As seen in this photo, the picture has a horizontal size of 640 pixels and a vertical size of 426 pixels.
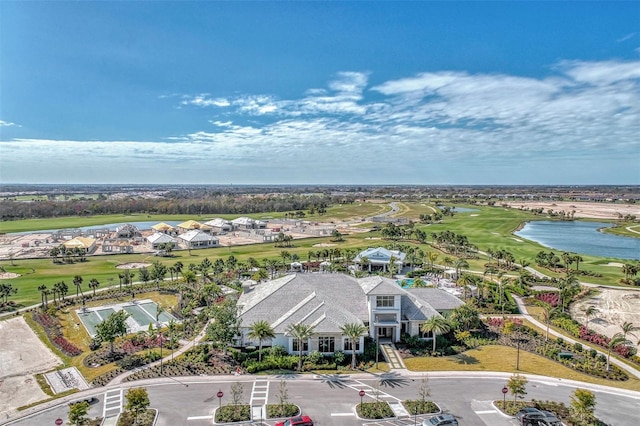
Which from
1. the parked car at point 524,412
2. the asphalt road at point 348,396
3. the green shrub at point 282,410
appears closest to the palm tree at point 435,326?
the asphalt road at point 348,396

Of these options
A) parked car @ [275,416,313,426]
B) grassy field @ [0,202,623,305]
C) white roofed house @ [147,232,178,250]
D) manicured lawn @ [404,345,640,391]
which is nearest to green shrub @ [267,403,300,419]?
parked car @ [275,416,313,426]

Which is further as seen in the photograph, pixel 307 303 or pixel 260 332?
pixel 307 303

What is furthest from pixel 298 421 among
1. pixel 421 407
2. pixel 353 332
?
pixel 353 332

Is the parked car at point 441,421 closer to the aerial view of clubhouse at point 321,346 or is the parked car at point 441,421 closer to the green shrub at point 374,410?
the aerial view of clubhouse at point 321,346

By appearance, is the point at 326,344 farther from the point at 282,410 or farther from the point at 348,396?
the point at 282,410

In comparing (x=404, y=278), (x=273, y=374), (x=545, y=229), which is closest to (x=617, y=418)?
(x=273, y=374)

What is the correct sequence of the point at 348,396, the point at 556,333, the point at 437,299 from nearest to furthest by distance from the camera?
1. the point at 348,396
2. the point at 556,333
3. the point at 437,299

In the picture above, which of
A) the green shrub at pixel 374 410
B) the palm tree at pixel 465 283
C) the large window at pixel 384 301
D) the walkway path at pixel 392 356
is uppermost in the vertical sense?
the large window at pixel 384 301

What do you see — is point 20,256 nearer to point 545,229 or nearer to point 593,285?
point 593,285
